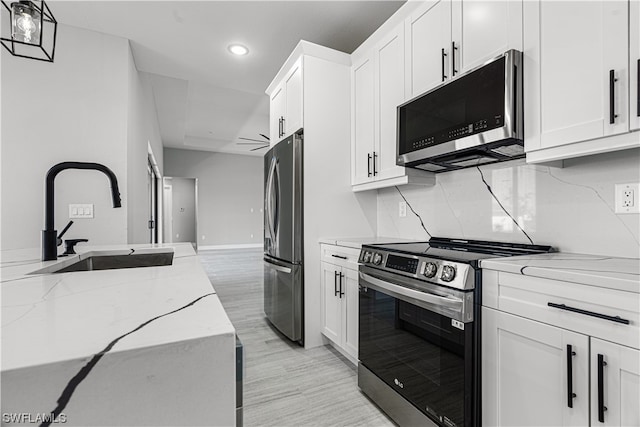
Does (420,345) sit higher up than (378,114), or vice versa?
(378,114)

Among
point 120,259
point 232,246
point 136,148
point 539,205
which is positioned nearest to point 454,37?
point 539,205

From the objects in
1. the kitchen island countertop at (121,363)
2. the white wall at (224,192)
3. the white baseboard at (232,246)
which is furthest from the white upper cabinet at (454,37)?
the white baseboard at (232,246)

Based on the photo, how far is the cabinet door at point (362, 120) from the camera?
100 inches

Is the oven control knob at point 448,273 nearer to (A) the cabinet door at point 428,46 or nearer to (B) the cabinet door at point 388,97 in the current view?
(B) the cabinet door at point 388,97

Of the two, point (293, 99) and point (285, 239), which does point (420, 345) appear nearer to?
point (285, 239)

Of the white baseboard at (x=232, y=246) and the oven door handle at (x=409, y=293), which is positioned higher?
the oven door handle at (x=409, y=293)

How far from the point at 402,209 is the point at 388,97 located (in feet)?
2.93

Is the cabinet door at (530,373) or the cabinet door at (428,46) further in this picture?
the cabinet door at (428,46)

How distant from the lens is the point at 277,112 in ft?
10.5

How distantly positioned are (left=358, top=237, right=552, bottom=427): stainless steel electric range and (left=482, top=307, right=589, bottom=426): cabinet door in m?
0.05

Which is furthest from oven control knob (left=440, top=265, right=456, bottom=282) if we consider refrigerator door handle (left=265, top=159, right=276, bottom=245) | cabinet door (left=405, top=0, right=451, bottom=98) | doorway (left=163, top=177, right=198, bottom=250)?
doorway (left=163, top=177, right=198, bottom=250)

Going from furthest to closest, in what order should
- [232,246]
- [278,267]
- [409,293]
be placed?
[232,246] → [278,267] → [409,293]

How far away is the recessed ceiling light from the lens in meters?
3.06

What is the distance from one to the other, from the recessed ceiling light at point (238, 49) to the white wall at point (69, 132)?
965 mm
